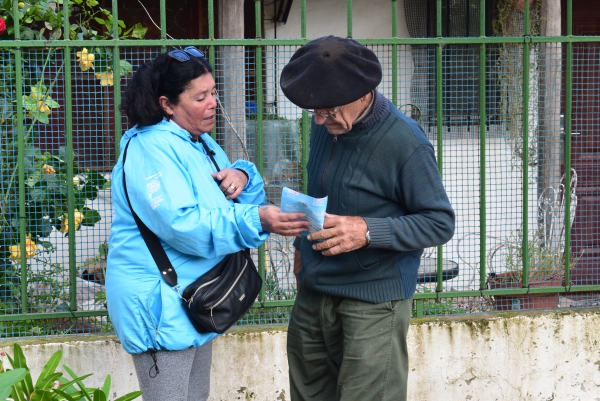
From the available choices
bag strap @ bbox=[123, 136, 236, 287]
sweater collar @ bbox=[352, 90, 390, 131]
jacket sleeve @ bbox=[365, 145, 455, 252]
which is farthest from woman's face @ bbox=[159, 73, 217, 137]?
jacket sleeve @ bbox=[365, 145, 455, 252]

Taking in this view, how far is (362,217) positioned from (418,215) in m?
0.18

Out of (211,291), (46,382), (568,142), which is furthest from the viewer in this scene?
A: (568,142)

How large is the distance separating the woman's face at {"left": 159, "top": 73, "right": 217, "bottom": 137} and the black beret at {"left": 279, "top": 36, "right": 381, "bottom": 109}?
0.40m

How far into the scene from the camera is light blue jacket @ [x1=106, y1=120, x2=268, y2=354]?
2531 mm

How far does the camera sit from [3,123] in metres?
3.94

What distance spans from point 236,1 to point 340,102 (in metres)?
2.52

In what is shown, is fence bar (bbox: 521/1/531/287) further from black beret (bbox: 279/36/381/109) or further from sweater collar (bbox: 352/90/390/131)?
black beret (bbox: 279/36/381/109)

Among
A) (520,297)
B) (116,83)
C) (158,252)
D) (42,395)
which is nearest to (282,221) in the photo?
(158,252)

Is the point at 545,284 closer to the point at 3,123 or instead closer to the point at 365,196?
the point at 365,196

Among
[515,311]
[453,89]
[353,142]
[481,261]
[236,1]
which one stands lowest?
[515,311]

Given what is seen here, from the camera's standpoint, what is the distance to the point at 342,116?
254 cm

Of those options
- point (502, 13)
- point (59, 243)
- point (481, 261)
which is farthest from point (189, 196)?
point (502, 13)

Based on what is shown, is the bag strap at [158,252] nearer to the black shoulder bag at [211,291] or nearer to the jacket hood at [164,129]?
the black shoulder bag at [211,291]

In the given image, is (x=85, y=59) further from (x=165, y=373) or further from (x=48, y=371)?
(x=165, y=373)
